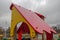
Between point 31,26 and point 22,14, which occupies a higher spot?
point 22,14

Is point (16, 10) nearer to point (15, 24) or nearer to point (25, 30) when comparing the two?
point (15, 24)

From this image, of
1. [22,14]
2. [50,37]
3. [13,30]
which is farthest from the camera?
[50,37]

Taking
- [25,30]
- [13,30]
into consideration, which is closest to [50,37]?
[25,30]

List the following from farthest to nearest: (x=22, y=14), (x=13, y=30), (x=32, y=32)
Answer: (x=13, y=30) < (x=22, y=14) < (x=32, y=32)

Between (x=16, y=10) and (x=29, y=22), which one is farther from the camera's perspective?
(x=16, y=10)

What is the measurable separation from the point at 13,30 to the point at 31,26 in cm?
208

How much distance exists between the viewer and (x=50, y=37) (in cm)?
1584

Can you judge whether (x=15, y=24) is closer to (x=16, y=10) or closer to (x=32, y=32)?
(x=16, y=10)

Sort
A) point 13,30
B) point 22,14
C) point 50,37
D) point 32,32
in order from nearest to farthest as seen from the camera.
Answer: point 32,32
point 22,14
point 13,30
point 50,37

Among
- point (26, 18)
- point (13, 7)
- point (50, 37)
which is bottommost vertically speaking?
point (50, 37)

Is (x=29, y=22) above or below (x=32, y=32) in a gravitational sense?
above

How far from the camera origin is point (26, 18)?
11.6m

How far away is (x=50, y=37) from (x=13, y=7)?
17.5 feet

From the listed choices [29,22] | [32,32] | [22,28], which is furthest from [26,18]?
[22,28]
